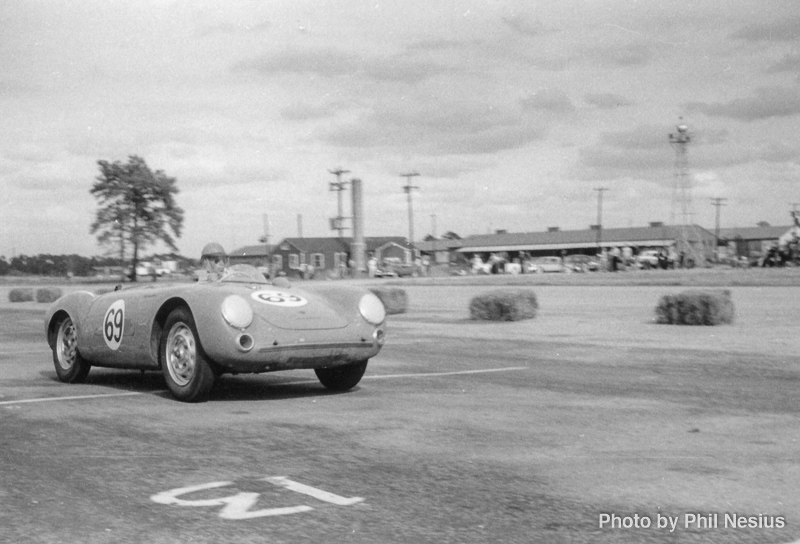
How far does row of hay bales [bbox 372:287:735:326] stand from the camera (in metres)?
18.4

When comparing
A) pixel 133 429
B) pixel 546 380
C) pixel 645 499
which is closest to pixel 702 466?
pixel 645 499

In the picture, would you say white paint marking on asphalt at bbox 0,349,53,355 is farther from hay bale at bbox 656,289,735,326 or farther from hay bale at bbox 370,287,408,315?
hay bale at bbox 370,287,408,315

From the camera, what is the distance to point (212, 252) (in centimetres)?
924

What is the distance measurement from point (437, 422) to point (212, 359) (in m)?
1.97

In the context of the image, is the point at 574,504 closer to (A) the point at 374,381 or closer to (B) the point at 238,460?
(B) the point at 238,460

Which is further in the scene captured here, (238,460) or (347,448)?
(347,448)

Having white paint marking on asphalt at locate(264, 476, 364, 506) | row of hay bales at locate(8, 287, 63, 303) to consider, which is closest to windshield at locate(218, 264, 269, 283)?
white paint marking on asphalt at locate(264, 476, 364, 506)

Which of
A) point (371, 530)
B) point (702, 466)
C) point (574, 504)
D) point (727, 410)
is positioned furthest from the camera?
point (727, 410)

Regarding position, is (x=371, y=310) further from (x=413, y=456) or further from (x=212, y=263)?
(x=413, y=456)

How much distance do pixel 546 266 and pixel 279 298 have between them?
7327cm

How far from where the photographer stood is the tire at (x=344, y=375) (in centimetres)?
896

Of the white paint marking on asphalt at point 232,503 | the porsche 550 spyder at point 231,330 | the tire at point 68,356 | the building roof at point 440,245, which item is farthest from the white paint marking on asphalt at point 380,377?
the building roof at point 440,245

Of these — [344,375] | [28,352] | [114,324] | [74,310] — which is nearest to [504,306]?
[28,352]

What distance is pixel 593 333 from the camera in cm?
1698
